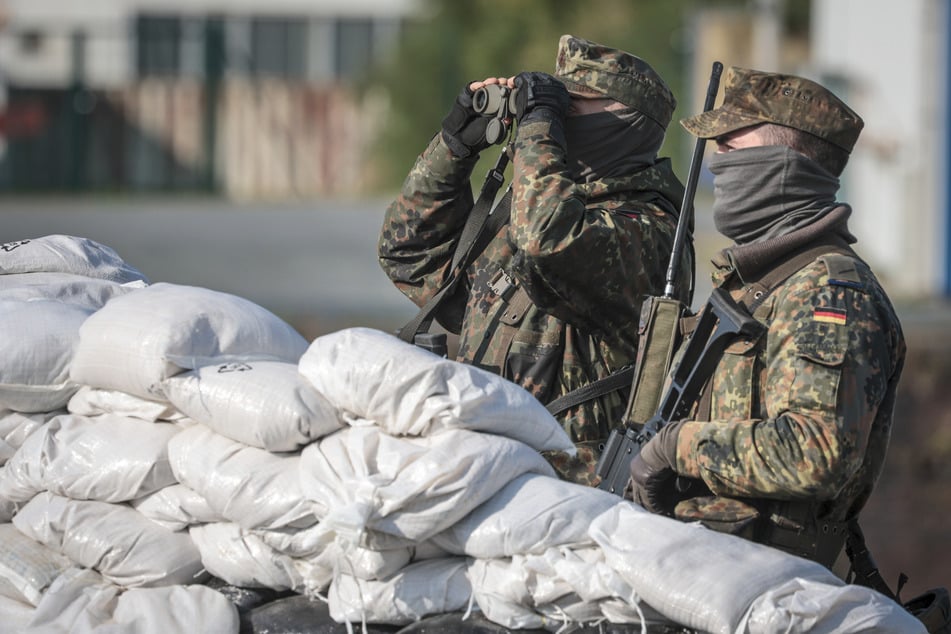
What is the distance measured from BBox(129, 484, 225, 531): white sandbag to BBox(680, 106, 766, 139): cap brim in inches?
55.5

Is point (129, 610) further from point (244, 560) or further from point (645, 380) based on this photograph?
point (645, 380)

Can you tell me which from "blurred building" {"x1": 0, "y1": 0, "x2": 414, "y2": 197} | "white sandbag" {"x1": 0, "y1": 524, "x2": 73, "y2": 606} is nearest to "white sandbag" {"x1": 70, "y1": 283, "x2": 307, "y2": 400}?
"white sandbag" {"x1": 0, "y1": 524, "x2": 73, "y2": 606}

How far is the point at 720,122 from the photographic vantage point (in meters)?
3.37

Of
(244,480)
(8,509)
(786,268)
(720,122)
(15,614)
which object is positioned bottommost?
(15,614)

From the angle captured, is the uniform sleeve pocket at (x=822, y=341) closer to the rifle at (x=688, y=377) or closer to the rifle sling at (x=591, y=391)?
the rifle at (x=688, y=377)

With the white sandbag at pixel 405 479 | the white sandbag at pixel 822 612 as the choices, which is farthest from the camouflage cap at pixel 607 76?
the white sandbag at pixel 822 612

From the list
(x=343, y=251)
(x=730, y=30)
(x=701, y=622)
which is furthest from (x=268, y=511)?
(x=730, y=30)

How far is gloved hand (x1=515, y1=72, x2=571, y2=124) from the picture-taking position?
146 inches

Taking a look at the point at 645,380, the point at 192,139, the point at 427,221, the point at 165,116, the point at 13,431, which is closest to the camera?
the point at 645,380

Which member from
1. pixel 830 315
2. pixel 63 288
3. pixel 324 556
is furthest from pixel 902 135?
pixel 324 556

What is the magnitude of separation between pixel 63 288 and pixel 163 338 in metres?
0.64

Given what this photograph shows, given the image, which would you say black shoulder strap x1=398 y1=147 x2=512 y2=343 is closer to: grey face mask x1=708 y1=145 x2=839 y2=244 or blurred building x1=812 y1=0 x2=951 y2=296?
grey face mask x1=708 y1=145 x2=839 y2=244

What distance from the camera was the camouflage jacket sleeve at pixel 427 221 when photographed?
13.8ft

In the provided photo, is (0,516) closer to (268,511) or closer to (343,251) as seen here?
(268,511)
